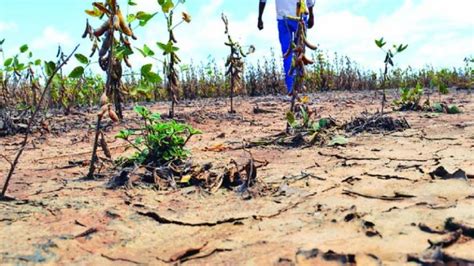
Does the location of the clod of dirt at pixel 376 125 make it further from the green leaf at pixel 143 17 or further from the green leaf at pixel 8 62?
the green leaf at pixel 8 62

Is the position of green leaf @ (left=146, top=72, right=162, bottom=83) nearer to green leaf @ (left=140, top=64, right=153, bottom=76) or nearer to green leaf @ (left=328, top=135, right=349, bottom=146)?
green leaf @ (left=140, top=64, right=153, bottom=76)

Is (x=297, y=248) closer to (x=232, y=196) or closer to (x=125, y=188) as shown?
(x=232, y=196)

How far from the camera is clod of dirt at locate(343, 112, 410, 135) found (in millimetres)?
4117

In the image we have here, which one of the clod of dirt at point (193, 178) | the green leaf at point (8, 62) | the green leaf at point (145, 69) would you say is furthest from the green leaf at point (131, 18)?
the green leaf at point (8, 62)

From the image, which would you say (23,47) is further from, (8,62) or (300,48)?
(300,48)

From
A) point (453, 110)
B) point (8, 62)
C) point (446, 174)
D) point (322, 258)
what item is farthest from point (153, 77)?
point (453, 110)

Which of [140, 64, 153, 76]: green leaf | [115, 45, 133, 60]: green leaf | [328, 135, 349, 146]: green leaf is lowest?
[328, 135, 349, 146]: green leaf

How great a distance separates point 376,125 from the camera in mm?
4211

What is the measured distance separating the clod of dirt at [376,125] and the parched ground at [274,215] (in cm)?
75

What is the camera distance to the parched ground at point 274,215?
1.66 m

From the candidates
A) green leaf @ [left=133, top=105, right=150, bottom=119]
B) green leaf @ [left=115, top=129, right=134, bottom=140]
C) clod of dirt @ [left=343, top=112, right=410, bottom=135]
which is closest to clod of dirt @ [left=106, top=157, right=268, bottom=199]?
green leaf @ [left=115, top=129, right=134, bottom=140]

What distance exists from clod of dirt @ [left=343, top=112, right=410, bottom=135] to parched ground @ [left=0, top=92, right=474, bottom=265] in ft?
2.48

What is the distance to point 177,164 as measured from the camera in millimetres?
2842

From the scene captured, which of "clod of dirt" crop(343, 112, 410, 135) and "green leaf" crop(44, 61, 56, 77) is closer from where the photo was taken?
"green leaf" crop(44, 61, 56, 77)
